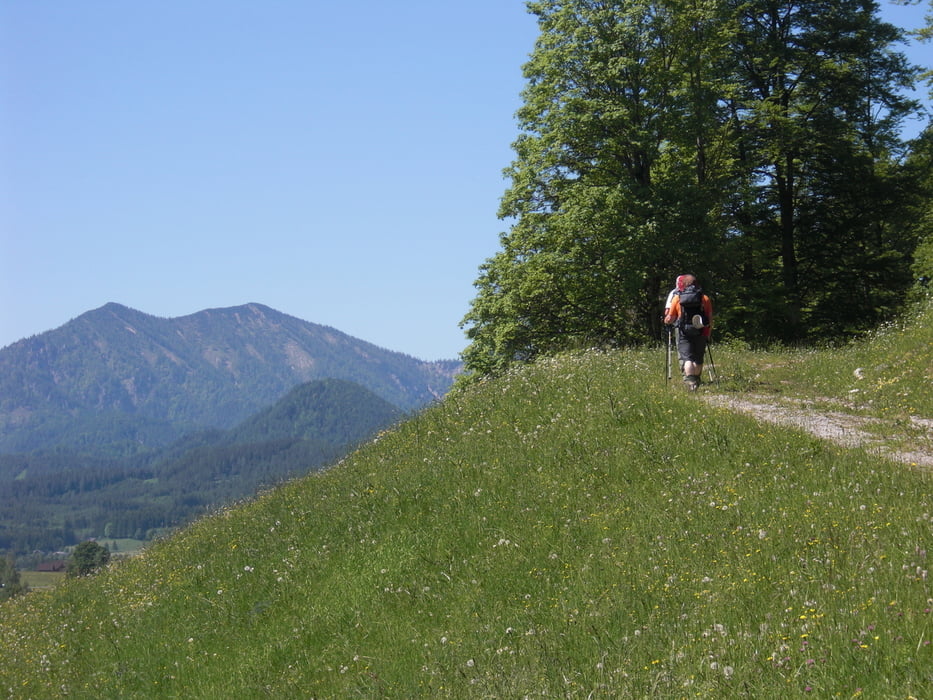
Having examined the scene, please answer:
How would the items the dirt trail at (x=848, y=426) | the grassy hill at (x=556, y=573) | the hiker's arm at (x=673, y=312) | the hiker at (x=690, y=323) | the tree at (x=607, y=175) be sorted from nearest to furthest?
the grassy hill at (x=556, y=573)
the dirt trail at (x=848, y=426)
the hiker at (x=690, y=323)
the hiker's arm at (x=673, y=312)
the tree at (x=607, y=175)

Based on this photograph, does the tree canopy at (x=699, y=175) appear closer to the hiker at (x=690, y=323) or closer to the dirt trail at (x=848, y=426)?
the hiker at (x=690, y=323)

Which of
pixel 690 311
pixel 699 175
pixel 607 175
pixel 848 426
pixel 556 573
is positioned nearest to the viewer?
pixel 556 573

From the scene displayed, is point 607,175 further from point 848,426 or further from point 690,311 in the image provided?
point 848,426

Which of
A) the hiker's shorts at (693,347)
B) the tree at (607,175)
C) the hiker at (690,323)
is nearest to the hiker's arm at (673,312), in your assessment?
the hiker at (690,323)

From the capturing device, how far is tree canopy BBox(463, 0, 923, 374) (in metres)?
29.4

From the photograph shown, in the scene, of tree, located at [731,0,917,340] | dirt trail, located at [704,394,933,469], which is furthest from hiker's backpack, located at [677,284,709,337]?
tree, located at [731,0,917,340]

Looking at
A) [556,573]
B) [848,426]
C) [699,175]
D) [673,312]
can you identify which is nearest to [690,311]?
[673,312]

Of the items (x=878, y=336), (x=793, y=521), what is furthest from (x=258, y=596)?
(x=878, y=336)

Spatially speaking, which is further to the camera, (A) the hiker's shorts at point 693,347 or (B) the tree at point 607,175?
(B) the tree at point 607,175

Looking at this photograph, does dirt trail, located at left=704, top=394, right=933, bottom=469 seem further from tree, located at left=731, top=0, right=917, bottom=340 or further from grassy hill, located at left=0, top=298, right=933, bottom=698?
tree, located at left=731, top=0, right=917, bottom=340

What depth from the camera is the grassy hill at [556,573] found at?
6441 millimetres

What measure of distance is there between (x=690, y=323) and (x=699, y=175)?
1820cm

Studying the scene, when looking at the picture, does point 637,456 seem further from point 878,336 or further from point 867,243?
point 867,243

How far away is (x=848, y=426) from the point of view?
13.3 meters
